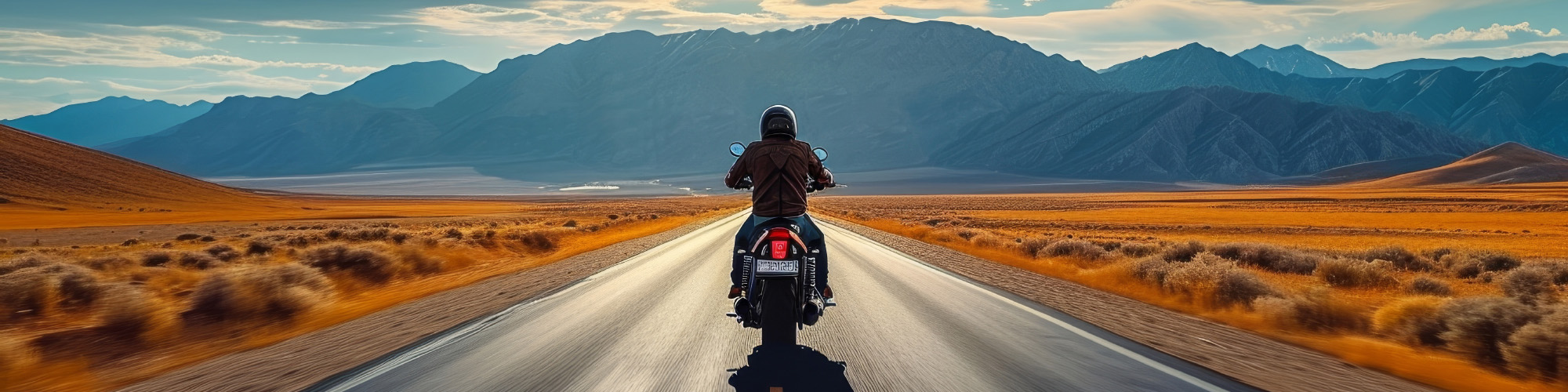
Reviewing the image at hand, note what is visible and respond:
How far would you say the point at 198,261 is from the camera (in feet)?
71.1

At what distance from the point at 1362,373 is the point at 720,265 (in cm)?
1195

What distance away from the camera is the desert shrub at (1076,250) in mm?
22719

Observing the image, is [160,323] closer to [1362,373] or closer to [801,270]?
[801,270]

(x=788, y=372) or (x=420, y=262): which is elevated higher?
(x=788, y=372)

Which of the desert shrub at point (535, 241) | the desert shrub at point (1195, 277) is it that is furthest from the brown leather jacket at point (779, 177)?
the desert shrub at point (535, 241)

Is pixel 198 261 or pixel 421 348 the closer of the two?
pixel 421 348

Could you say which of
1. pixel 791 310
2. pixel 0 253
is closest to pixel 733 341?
pixel 791 310

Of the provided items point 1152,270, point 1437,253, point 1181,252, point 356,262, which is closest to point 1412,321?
point 1152,270

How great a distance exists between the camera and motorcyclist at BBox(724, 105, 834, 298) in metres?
8.05

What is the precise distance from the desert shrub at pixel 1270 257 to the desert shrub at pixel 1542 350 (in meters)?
12.6

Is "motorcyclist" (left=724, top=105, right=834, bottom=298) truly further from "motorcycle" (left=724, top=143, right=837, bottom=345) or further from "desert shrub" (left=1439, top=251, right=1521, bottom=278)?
"desert shrub" (left=1439, top=251, right=1521, bottom=278)

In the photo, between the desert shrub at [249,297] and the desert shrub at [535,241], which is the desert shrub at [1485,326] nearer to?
the desert shrub at [249,297]

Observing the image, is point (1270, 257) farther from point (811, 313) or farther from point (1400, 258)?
point (811, 313)

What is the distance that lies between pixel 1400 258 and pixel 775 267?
71.9 ft
